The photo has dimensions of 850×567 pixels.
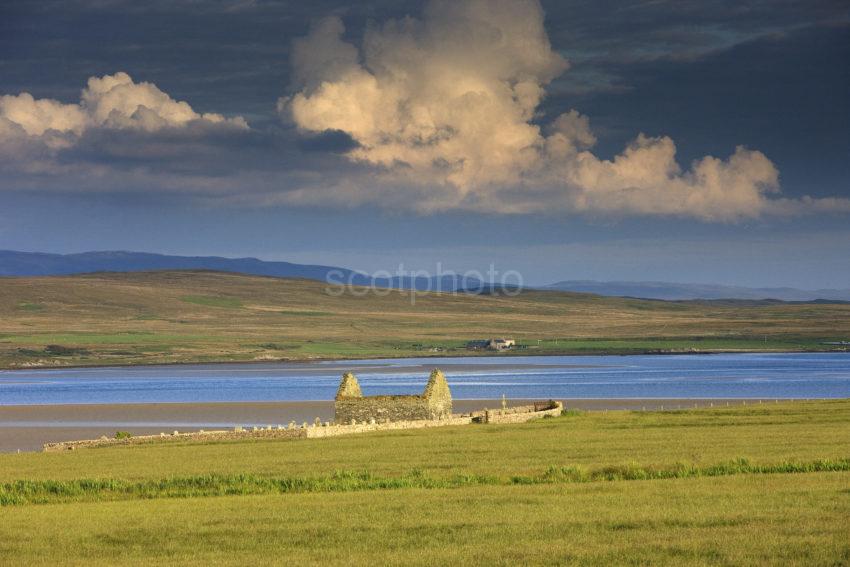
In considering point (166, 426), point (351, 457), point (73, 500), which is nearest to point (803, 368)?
point (166, 426)

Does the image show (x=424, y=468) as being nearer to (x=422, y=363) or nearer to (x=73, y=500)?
(x=73, y=500)

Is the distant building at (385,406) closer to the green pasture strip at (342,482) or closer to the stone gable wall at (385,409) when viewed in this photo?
the stone gable wall at (385,409)

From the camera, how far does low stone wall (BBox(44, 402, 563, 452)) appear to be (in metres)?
56.6

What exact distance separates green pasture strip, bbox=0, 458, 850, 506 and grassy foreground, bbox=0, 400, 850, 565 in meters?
0.07

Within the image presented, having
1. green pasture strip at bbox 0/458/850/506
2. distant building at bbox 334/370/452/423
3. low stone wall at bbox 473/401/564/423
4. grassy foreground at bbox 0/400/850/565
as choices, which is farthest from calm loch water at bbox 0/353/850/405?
green pasture strip at bbox 0/458/850/506

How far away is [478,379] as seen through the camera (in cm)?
12950

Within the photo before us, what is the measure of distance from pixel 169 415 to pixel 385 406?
2790 cm

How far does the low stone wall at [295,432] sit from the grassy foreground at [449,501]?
17.4ft

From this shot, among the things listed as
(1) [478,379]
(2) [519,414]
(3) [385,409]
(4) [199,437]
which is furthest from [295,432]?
(1) [478,379]

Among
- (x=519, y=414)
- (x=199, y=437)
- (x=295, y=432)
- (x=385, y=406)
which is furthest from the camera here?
(x=519, y=414)

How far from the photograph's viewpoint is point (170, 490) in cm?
3612

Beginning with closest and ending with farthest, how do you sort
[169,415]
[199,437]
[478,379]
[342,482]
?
[342,482]
[199,437]
[169,415]
[478,379]

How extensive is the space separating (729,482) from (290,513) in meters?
10.9

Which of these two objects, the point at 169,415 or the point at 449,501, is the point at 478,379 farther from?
the point at 449,501
